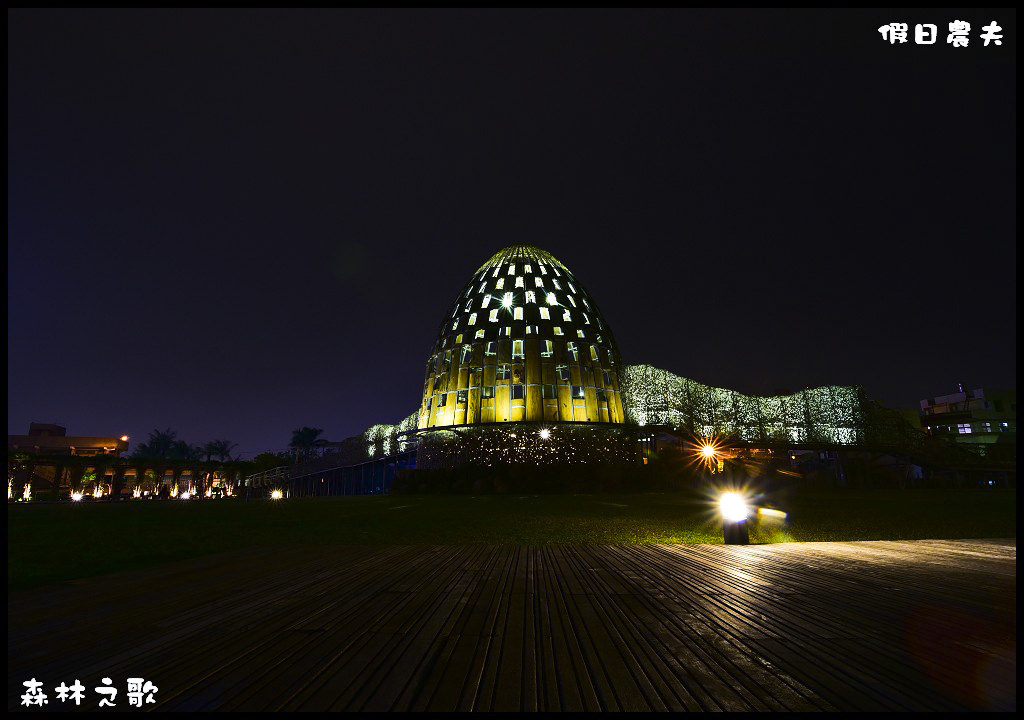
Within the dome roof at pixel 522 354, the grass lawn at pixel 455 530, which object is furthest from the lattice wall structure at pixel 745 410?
the grass lawn at pixel 455 530

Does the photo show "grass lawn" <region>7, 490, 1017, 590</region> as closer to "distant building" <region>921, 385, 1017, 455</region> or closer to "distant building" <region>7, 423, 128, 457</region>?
"distant building" <region>921, 385, 1017, 455</region>

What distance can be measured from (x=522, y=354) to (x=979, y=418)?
95107 millimetres

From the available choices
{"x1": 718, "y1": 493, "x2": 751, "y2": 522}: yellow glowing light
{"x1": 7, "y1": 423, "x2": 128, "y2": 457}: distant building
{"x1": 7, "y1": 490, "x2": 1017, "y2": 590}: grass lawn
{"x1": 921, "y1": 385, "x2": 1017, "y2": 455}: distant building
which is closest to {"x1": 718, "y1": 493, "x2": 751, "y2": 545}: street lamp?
{"x1": 718, "y1": 493, "x2": 751, "y2": 522}: yellow glowing light

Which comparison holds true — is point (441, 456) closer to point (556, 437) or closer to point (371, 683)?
point (556, 437)

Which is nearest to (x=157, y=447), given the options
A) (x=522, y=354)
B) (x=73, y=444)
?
(x=73, y=444)

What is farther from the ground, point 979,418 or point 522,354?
point 522,354

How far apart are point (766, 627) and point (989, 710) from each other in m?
1.74

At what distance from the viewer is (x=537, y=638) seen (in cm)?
438

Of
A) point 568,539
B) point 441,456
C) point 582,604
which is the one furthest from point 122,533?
point 441,456

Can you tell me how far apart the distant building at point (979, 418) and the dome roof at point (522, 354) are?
71.9 meters

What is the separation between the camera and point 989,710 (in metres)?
3.04

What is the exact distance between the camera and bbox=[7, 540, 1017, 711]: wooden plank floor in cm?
322

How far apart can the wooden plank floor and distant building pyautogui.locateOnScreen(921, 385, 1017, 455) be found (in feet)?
366

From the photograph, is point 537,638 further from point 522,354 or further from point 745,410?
point 745,410
